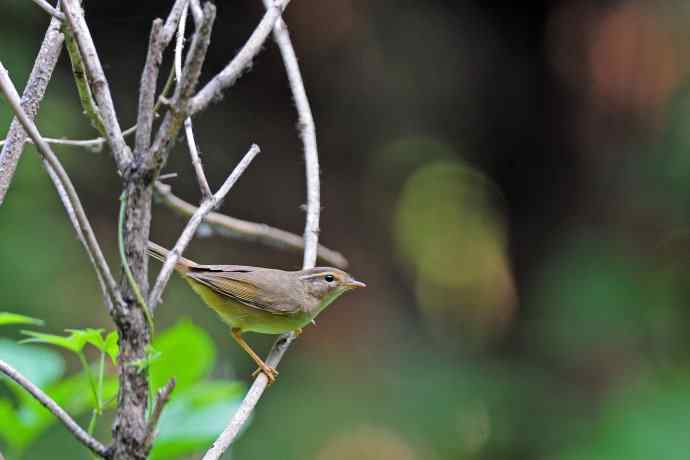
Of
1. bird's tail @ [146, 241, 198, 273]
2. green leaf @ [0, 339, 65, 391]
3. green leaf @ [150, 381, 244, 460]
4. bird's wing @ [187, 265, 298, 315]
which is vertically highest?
bird's tail @ [146, 241, 198, 273]

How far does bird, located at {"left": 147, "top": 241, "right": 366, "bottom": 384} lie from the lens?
297 centimetres

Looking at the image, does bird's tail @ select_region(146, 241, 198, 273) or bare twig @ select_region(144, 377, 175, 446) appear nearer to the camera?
bare twig @ select_region(144, 377, 175, 446)

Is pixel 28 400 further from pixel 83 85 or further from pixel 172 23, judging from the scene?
pixel 172 23

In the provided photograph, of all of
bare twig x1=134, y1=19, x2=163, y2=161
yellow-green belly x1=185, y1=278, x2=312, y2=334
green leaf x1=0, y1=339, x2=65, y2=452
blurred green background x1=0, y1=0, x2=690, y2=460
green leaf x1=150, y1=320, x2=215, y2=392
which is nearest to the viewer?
bare twig x1=134, y1=19, x2=163, y2=161

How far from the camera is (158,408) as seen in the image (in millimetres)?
1060

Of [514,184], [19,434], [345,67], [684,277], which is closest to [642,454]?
[684,277]

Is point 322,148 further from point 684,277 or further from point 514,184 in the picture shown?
point 684,277

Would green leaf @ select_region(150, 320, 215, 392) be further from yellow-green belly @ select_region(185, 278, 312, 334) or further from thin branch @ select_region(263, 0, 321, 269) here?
yellow-green belly @ select_region(185, 278, 312, 334)

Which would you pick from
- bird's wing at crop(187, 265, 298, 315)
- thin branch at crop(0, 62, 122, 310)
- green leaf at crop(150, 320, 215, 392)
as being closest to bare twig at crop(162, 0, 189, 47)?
thin branch at crop(0, 62, 122, 310)

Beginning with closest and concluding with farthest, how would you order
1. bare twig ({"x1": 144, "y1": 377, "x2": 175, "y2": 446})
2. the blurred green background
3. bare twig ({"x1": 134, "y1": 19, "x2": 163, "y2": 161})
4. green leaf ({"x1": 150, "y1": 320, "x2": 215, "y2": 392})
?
bare twig ({"x1": 144, "y1": 377, "x2": 175, "y2": 446}) → bare twig ({"x1": 134, "y1": 19, "x2": 163, "y2": 161}) → green leaf ({"x1": 150, "y1": 320, "x2": 215, "y2": 392}) → the blurred green background

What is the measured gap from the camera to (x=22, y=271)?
18.6 feet

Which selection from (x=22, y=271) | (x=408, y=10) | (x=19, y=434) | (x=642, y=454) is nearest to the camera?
(x=19, y=434)

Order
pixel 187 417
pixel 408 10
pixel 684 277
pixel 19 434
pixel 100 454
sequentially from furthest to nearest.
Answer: pixel 408 10
pixel 684 277
pixel 187 417
pixel 19 434
pixel 100 454

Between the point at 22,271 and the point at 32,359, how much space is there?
149 inches
